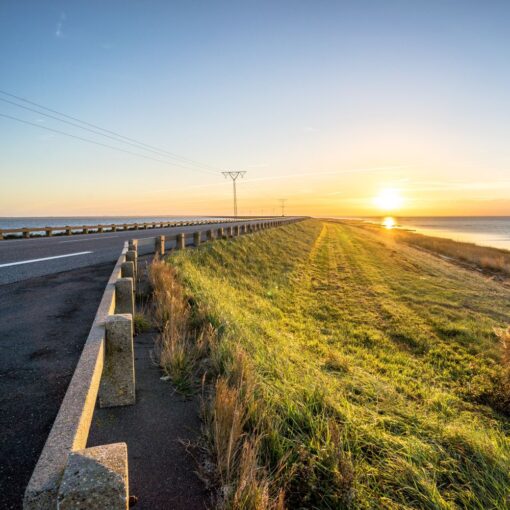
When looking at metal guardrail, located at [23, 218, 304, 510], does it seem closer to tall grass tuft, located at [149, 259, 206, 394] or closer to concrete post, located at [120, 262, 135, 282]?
tall grass tuft, located at [149, 259, 206, 394]

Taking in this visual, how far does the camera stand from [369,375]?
588cm

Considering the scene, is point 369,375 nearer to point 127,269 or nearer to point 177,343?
point 177,343

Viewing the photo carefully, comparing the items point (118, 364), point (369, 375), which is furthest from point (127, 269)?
point (369, 375)

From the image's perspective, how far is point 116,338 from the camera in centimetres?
282

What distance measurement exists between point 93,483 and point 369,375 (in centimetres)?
546

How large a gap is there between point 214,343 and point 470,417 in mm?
4059

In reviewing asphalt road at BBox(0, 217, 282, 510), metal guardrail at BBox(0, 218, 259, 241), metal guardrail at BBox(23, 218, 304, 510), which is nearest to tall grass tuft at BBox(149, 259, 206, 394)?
metal guardrail at BBox(23, 218, 304, 510)

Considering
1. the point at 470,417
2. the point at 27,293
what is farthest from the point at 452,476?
the point at 27,293

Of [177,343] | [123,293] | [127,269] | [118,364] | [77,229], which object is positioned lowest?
[177,343]

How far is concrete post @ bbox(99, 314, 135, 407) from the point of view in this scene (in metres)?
2.82

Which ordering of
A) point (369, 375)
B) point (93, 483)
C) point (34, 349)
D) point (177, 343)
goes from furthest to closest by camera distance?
point (369, 375) < point (177, 343) < point (34, 349) < point (93, 483)

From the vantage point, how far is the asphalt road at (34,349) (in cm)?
234

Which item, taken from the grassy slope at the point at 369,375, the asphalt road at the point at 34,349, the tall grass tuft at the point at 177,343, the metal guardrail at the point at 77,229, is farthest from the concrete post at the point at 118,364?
the metal guardrail at the point at 77,229

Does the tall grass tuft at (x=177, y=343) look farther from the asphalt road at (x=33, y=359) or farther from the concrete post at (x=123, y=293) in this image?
the asphalt road at (x=33, y=359)
